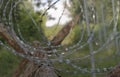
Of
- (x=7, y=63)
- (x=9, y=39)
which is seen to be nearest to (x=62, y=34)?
(x=9, y=39)

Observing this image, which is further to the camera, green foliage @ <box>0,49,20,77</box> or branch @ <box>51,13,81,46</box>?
green foliage @ <box>0,49,20,77</box>

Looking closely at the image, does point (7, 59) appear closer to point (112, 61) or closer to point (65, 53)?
point (112, 61)

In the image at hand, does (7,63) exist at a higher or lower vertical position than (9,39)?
higher

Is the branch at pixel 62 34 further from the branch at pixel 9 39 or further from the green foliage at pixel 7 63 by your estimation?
the green foliage at pixel 7 63

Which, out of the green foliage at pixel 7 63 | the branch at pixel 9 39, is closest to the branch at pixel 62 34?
the branch at pixel 9 39

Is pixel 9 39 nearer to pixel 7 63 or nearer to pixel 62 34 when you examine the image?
pixel 62 34

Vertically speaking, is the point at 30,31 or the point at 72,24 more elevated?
the point at 30,31

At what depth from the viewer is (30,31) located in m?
6.91

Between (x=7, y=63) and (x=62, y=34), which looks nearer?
(x=62, y=34)

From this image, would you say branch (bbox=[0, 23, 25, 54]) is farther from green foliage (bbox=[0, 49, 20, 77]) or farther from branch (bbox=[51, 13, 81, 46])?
green foliage (bbox=[0, 49, 20, 77])

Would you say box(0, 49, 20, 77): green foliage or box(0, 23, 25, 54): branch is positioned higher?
box(0, 49, 20, 77): green foliage

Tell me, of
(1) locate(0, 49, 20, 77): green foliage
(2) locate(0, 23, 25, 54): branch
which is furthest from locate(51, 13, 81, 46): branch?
(1) locate(0, 49, 20, 77): green foliage

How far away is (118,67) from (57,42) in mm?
538

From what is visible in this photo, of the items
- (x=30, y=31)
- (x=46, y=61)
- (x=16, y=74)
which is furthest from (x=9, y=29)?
(x=30, y=31)
